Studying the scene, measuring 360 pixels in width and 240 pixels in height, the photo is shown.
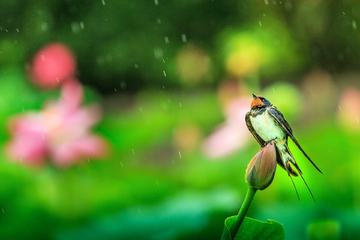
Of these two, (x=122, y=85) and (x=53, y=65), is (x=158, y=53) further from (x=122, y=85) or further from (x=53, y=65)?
(x=53, y=65)

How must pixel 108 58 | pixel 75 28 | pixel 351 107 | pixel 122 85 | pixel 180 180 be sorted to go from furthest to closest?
pixel 122 85 → pixel 108 58 → pixel 75 28 → pixel 180 180 → pixel 351 107

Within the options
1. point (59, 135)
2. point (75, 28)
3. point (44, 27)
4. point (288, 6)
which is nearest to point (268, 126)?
point (59, 135)

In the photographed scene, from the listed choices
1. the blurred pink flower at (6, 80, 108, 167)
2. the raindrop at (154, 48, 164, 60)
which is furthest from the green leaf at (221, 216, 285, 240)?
the raindrop at (154, 48, 164, 60)

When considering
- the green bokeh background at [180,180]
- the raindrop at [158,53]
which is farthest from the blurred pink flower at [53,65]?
the raindrop at [158,53]

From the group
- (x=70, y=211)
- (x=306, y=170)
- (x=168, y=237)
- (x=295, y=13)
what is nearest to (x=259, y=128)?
(x=168, y=237)

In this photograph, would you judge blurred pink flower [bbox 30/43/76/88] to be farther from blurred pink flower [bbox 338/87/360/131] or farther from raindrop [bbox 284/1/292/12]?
raindrop [bbox 284/1/292/12]

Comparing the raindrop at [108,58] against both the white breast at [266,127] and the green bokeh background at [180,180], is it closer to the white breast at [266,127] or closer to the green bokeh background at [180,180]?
the green bokeh background at [180,180]
